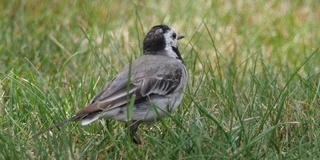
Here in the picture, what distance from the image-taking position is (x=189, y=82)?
6.71 meters

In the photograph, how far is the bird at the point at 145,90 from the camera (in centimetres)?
528

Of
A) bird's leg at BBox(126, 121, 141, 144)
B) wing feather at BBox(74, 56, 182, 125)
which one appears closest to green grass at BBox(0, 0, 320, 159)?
Result: bird's leg at BBox(126, 121, 141, 144)

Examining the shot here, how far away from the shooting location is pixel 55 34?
8.05m

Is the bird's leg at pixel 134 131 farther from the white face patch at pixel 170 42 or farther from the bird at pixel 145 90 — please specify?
the white face patch at pixel 170 42

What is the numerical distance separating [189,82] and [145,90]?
1.15m

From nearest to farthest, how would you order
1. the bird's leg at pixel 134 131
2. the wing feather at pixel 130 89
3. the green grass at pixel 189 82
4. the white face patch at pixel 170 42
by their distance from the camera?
1. the green grass at pixel 189 82
2. the wing feather at pixel 130 89
3. the bird's leg at pixel 134 131
4. the white face patch at pixel 170 42

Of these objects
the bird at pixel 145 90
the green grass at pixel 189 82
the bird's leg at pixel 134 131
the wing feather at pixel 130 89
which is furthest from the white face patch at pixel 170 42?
the bird's leg at pixel 134 131

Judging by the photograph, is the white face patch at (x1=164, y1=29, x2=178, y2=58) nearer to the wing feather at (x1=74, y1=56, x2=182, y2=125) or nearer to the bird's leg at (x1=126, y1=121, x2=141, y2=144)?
the wing feather at (x1=74, y1=56, x2=182, y2=125)

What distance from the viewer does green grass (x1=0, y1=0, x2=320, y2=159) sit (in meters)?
5.03

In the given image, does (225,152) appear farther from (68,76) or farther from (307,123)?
(68,76)

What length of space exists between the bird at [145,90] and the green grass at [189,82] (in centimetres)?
12

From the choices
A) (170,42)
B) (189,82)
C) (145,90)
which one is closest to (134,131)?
(145,90)

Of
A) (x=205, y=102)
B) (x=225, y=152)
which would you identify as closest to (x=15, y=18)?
(x=205, y=102)

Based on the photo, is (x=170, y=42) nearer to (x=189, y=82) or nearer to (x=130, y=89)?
(x=189, y=82)
